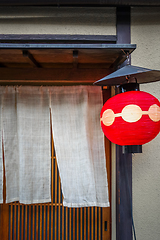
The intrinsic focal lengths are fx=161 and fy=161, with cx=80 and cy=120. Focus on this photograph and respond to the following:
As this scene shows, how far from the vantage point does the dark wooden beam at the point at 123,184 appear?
2502 mm

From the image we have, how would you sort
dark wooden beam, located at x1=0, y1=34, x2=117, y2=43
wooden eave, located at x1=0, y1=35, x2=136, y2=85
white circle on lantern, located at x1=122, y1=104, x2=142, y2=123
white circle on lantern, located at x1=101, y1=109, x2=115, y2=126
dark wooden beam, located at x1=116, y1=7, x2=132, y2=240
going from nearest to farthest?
1. white circle on lantern, located at x1=122, y1=104, x2=142, y2=123
2. white circle on lantern, located at x1=101, y1=109, x2=115, y2=126
3. wooden eave, located at x1=0, y1=35, x2=136, y2=85
4. dark wooden beam, located at x1=116, y1=7, x2=132, y2=240
5. dark wooden beam, located at x1=0, y1=34, x2=117, y2=43

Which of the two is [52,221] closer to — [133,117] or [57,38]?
[133,117]

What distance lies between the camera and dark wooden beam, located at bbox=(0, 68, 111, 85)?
264 centimetres

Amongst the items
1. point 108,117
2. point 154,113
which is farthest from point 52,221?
point 154,113

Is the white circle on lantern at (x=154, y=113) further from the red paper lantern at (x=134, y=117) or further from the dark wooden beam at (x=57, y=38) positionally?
the dark wooden beam at (x=57, y=38)

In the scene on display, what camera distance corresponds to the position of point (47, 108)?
272 cm

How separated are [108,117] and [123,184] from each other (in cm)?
133

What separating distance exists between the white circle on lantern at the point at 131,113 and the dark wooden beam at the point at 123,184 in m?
0.95

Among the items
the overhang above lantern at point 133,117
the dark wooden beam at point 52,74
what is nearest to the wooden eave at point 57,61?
the dark wooden beam at point 52,74

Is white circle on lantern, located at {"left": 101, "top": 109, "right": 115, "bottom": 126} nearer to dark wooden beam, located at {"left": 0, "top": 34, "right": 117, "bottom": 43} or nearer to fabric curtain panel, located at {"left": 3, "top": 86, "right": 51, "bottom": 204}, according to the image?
fabric curtain panel, located at {"left": 3, "top": 86, "right": 51, "bottom": 204}

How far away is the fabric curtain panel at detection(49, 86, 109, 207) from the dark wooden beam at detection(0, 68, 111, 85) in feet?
0.49

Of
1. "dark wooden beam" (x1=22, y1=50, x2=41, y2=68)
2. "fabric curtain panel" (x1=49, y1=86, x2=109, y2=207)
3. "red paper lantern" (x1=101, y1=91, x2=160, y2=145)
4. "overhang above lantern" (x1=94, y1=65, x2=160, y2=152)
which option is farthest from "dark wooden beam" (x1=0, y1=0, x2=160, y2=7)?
"red paper lantern" (x1=101, y1=91, x2=160, y2=145)

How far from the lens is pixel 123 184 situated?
99.4 inches

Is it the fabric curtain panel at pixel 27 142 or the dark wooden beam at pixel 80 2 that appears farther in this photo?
the fabric curtain panel at pixel 27 142
